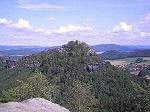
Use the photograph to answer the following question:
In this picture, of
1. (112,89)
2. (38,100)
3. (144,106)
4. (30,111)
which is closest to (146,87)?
(144,106)

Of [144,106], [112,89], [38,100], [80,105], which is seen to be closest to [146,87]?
[144,106]

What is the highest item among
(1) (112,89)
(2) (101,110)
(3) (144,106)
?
(3) (144,106)

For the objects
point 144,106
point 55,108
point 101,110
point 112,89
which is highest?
point 55,108

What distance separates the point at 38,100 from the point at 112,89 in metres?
163

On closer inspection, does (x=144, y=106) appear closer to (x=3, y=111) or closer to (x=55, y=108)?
(x=55, y=108)

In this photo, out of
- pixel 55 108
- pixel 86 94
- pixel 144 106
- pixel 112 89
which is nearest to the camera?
pixel 55 108

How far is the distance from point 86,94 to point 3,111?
47.2 m

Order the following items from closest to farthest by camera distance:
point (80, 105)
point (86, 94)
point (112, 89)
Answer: point (80, 105) → point (86, 94) → point (112, 89)

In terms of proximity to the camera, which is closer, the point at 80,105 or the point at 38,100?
the point at 38,100

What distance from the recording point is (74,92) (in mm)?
69250

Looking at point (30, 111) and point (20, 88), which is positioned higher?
point (30, 111)

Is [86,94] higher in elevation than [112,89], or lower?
higher

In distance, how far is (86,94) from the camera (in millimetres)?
70375

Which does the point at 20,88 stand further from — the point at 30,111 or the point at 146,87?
the point at 30,111
